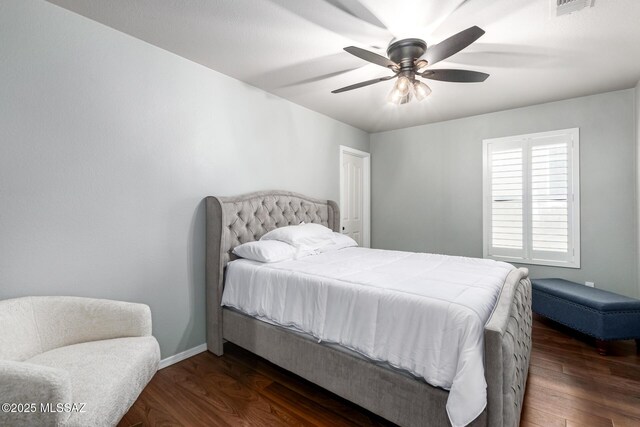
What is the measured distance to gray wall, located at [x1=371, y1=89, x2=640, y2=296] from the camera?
317cm

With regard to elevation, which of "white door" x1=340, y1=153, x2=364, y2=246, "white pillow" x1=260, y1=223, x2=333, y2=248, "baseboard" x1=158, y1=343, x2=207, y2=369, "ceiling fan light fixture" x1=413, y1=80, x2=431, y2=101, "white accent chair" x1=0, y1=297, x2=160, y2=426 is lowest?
"baseboard" x1=158, y1=343, x2=207, y2=369

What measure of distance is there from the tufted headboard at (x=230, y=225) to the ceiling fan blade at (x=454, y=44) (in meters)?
1.89

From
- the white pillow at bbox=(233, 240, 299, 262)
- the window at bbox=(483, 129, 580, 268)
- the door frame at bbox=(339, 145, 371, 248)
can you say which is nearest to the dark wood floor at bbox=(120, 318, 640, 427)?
the white pillow at bbox=(233, 240, 299, 262)

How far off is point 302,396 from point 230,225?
1.47 metres

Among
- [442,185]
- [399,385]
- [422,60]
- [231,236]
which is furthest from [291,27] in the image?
[442,185]

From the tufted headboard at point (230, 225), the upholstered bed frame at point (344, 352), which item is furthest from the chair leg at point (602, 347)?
the tufted headboard at point (230, 225)

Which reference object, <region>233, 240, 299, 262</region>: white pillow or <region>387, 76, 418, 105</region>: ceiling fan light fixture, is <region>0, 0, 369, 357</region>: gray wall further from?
<region>387, 76, 418, 105</region>: ceiling fan light fixture

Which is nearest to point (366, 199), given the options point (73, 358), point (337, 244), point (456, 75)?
point (337, 244)

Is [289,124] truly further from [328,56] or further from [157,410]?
[157,410]

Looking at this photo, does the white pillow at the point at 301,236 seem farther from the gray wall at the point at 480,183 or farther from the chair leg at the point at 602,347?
the chair leg at the point at 602,347

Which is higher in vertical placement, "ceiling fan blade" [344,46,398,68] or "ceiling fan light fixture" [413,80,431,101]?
"ceiling fan blade" [344,46,398,68]

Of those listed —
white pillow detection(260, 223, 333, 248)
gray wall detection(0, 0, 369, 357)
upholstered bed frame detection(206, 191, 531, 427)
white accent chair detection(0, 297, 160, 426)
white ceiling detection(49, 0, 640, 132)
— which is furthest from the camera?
white pillow detection(260, 223, 333, 248)

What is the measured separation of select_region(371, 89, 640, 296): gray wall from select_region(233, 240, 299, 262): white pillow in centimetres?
248

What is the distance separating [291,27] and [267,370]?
2518mm
